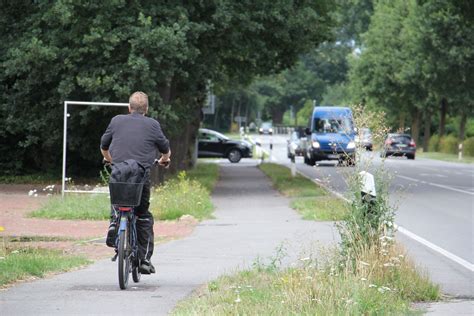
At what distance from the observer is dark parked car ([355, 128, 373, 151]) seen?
33.4 ft

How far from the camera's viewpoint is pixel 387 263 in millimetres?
9344

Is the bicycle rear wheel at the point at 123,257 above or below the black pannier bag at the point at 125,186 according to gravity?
below

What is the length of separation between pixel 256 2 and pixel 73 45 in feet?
15.6

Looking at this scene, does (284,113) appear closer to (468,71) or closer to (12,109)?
(468,71)

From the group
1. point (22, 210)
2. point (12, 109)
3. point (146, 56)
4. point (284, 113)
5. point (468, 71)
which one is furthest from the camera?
point (284, 113)

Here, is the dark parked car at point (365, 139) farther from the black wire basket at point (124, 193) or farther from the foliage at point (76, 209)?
the foliage at point (76, 209)

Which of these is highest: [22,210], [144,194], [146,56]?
[146,56]

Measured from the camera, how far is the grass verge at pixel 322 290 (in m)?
7.89

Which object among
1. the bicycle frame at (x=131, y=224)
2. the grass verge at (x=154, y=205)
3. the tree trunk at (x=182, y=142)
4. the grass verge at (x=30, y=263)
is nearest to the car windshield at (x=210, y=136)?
the tree trunk at (x=182, y=142)

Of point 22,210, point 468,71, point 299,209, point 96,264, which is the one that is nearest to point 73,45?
point 22,210

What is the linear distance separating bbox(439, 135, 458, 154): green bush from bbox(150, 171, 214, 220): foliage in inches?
1929

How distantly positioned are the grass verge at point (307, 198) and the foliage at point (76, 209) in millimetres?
3767

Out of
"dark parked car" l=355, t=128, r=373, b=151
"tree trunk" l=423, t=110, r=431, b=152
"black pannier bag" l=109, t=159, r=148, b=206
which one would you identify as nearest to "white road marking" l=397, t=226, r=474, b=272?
"dark parked car" l=355, t=128, r=373, b=151

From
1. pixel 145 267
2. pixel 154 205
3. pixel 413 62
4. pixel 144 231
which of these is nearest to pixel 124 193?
pixel 144 231
